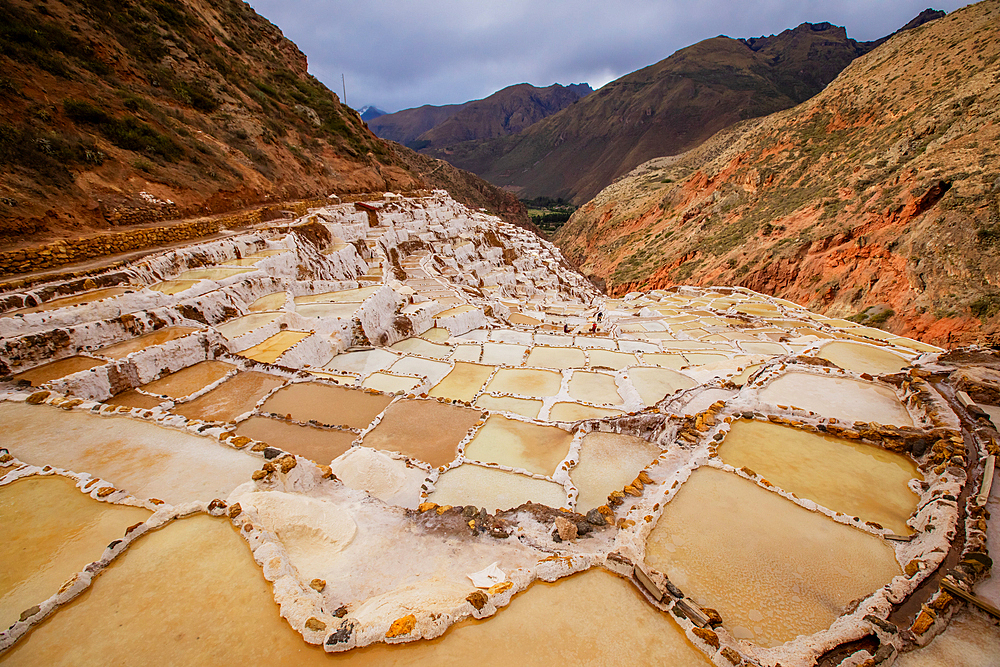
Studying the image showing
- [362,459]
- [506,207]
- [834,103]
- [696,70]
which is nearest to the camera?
[362,459]

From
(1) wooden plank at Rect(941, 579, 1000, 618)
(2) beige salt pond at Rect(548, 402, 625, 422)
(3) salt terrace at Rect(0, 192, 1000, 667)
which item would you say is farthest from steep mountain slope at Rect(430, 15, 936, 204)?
(1) wooden plank at Rect(941, 579, 1000, 618)

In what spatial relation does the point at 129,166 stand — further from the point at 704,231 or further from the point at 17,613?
the point at 704,231

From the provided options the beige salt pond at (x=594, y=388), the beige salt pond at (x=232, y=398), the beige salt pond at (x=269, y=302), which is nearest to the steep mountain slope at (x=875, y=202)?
the beige salt pond at (x=594, y=388)

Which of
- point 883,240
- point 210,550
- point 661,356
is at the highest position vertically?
point 883,240

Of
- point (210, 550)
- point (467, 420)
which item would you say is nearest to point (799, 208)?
point (467, 420)

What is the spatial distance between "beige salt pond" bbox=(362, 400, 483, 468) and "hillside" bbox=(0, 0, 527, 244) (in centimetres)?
1206

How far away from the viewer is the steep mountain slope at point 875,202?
1917 cm

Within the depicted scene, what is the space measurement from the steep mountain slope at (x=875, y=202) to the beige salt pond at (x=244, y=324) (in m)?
28.4

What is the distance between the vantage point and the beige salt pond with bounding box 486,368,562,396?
11.2 meters

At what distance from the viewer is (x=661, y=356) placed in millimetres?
14461

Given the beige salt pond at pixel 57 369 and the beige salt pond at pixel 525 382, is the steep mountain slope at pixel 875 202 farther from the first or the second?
the beige salt pond at pixel 57 369

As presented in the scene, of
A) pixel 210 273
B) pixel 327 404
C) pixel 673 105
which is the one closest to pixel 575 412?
pixel 327 404

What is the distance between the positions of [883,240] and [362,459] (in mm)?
30529

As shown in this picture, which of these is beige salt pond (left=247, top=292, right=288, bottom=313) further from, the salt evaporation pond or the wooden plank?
the wooden plank
